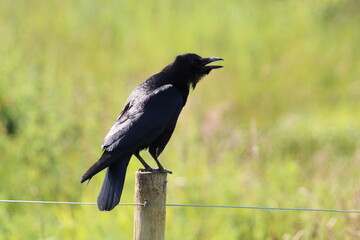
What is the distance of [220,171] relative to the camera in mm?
5555

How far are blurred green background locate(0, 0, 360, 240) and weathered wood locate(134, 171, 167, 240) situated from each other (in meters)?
1.25

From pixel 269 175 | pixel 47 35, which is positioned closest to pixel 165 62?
pixel 47 35

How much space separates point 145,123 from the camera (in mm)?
3771

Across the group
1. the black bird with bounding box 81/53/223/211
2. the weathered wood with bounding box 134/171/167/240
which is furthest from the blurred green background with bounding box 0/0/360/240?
the weathered wood with bounding box 134/171/167/240

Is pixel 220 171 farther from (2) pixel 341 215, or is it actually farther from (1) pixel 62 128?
(1) pixel 62 128

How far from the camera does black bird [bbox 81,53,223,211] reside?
3299 millimetres

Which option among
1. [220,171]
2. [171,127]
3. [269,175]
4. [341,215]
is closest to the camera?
[171,127]

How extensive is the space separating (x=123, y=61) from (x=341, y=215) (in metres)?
7.23

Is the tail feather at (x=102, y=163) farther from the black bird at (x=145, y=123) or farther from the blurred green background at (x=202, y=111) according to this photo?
the blurred green background at (x=202, y=111)

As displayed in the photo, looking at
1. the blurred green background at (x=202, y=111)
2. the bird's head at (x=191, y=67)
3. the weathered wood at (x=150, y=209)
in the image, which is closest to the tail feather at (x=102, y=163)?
the weathered wood at (x=150, y=209)

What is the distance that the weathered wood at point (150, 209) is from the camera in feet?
9.95

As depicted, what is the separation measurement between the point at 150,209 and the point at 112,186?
→ 303 mm

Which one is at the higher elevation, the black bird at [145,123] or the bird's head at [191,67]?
the bird's head at [191,67]

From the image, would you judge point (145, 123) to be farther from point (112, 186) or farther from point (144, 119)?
point (112, 186)
